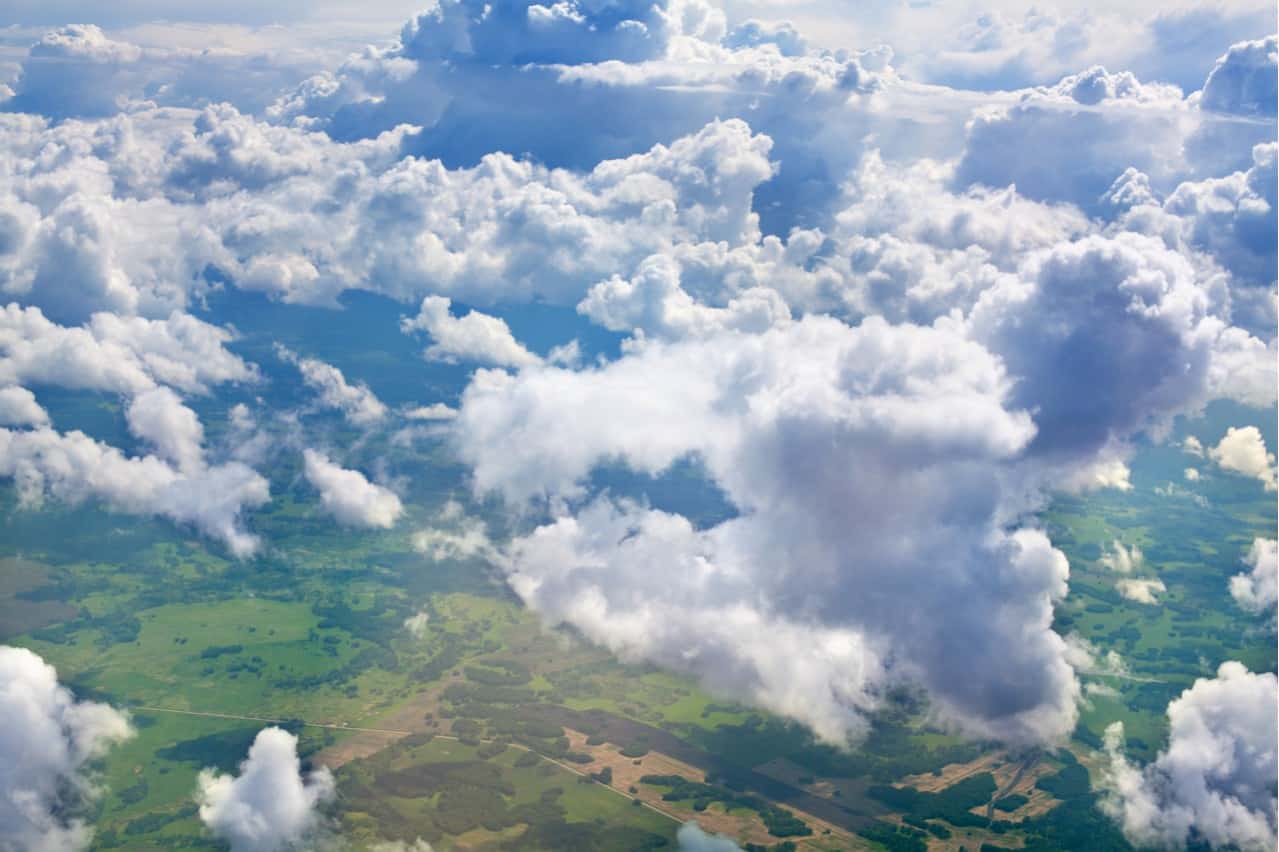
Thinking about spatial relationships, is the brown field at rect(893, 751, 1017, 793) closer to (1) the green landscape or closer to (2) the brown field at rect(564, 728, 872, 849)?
(1) the green landscape

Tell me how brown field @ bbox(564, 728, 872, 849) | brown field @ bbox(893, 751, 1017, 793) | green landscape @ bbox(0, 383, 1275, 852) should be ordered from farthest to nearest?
brown field @ bbox(893, 751, 1017, 793) → green landscape @ bbox(0, 383, 1275, 852) → brown field @ bbox(564, 728, 872, 849)

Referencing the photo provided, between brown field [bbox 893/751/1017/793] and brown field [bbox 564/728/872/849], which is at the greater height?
brown field [bbox 893/751/1017/793]

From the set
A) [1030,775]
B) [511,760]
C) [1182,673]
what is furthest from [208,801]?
[1182,673]

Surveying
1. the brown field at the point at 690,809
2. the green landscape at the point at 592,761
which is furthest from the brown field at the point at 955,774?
the brown field at the point at 690,809

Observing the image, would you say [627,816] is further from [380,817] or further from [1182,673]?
[1182,673]

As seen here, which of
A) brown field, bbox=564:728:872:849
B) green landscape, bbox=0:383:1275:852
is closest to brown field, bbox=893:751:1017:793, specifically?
green landscape, bbox=0:383:1275:852

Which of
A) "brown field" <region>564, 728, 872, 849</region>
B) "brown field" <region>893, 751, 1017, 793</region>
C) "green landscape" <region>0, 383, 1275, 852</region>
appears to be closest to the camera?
"brown field" <region>564, 728, 872, 849</region>

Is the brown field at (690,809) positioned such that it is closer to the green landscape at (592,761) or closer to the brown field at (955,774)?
the green landscape at (592,761)

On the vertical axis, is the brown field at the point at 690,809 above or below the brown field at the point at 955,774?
below

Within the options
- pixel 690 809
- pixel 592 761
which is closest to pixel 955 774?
pixel 690 809

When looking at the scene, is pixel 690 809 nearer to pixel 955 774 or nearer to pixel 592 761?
pixel 592 761

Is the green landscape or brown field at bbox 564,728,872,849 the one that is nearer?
brown field at bbox 564,728,872,849
